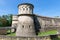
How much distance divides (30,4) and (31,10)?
1.07 metres

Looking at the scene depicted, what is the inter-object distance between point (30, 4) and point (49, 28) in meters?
5.55

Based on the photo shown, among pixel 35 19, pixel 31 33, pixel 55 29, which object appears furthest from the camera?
pixel 35 19

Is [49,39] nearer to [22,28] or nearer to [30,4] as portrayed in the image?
[22,28]

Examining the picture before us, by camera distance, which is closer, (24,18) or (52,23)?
(24,18)

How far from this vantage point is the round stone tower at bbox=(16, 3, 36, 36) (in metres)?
22.4

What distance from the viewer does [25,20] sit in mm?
22938

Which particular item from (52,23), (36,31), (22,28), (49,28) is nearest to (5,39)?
(22,28)

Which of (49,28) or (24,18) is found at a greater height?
(24,18)

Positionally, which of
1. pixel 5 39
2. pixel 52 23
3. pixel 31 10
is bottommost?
pixel 5 39

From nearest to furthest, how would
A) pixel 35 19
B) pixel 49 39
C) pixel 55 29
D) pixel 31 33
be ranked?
pixel 49 39
pixel 31 33
pixel 55 29
pixel 35 19

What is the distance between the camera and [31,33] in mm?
22453

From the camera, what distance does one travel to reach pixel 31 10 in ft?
77.3

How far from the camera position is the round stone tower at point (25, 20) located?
22.4m

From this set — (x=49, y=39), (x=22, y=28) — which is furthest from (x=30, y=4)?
(x=49, y=39)
